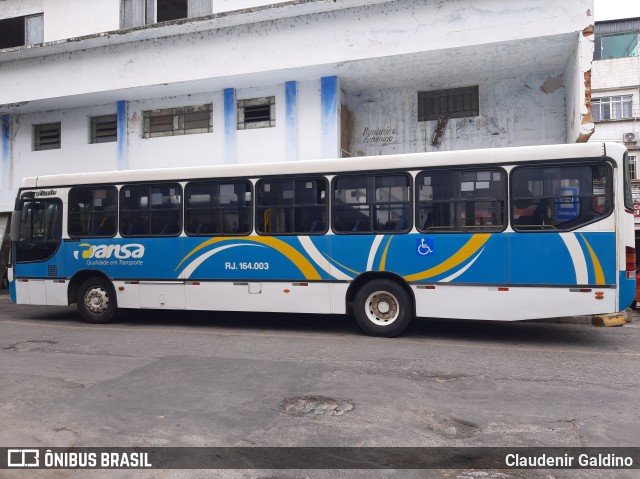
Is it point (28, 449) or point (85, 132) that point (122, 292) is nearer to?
point (28, 449)

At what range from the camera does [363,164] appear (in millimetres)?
8789

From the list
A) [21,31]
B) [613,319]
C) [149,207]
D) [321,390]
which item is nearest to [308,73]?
[149,207]

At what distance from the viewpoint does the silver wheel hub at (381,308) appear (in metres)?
8.72

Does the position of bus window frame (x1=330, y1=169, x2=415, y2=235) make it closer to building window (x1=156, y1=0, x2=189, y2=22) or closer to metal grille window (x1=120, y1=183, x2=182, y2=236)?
metal grille window (x1=120, y1=183, x2=182, y2=236)

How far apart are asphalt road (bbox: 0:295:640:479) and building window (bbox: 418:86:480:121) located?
7.70m

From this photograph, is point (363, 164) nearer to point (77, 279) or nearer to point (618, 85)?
point (77, 279)

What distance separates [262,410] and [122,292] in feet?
21.1

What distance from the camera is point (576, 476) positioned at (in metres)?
3.60

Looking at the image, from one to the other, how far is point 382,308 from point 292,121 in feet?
26.1

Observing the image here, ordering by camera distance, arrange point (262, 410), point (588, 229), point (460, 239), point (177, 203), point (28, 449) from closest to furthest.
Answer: point (28, 449), point (262, 410), point (588, 229), point (460, 239), point (177, 203)

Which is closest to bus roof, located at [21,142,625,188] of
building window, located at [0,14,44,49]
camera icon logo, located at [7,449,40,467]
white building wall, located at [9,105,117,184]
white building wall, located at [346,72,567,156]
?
camera icon logo, located at [7,449,40,467]

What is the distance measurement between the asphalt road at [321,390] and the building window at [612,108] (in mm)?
21155

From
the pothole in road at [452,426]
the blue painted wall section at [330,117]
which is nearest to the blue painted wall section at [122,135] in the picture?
the blue painted wall section at [330,117]

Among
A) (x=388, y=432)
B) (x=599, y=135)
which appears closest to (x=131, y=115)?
(x=388, y=432)
